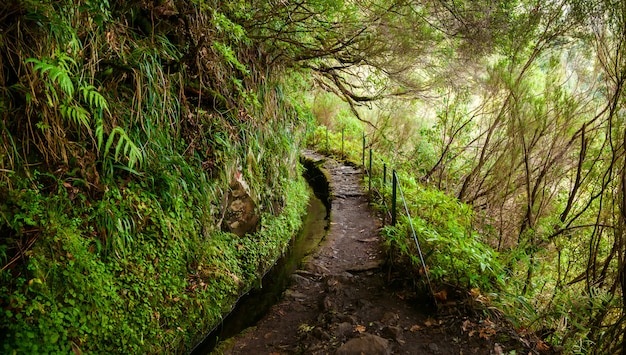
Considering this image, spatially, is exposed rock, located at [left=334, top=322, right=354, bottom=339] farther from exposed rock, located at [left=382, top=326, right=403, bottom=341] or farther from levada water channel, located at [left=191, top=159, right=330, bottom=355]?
levada water channel, located at [left=191, top=159, right=330, bottom=355]

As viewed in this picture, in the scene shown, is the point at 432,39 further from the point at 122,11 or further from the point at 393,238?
the point at 122,11

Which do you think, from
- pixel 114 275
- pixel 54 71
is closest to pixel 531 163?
pixel 114 275

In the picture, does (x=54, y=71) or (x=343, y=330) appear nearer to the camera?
(x=54, y=71)

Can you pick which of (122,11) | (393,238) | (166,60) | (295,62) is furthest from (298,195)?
(122,11)

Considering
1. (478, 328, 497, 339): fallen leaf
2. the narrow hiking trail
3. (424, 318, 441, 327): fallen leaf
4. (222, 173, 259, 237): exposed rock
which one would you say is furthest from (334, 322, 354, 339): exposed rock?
(222, 173, 259, 237): exposed rock

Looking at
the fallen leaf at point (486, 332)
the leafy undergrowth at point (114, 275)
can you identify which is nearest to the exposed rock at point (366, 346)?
the fallen leaf at point (486, 332)

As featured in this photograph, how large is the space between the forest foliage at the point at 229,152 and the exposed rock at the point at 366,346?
0.93 metres

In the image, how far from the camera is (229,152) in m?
4.53

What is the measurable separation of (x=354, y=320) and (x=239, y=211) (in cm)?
215

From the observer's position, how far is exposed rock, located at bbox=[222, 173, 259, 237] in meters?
4.73

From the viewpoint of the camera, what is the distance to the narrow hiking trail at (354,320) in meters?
3.10

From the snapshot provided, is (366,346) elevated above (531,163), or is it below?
below

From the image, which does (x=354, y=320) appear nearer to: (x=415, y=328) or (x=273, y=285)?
(x=415, y=328)

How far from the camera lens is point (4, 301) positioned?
239 centimetres
